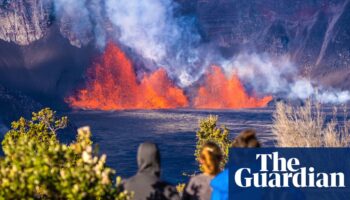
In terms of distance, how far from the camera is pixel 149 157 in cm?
799

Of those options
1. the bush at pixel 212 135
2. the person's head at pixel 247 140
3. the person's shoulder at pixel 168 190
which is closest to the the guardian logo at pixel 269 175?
the person's head at pixel 247 140

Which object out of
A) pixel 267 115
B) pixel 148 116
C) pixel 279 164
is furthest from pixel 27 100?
pixel 279 164

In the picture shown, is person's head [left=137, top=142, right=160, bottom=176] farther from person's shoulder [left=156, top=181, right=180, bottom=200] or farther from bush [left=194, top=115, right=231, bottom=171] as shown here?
bush [left=194, top=115, right=231, bottom=171]

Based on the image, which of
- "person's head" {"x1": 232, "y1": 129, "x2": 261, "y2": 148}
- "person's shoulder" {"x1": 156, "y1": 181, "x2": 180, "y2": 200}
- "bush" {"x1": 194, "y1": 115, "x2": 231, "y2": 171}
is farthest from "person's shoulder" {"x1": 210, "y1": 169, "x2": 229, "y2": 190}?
"bush" {"x1": 194, "y1": 115, "x2": 231, "y2": 171}

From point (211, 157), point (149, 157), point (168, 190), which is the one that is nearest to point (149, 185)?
point (168, 190)

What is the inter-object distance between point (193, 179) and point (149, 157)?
94 centimetres

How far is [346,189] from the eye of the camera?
28.9 meters

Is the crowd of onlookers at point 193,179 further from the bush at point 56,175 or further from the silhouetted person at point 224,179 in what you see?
the bush at point 56,175

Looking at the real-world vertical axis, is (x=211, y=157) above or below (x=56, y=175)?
above

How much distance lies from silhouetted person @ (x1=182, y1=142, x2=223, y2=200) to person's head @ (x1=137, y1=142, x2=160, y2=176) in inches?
26.8

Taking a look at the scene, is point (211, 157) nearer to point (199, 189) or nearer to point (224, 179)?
point (224, 179)

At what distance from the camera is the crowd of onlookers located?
797 centimetres

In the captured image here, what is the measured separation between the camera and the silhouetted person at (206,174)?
7961 mm

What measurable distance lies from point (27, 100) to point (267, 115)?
85.8 metres
